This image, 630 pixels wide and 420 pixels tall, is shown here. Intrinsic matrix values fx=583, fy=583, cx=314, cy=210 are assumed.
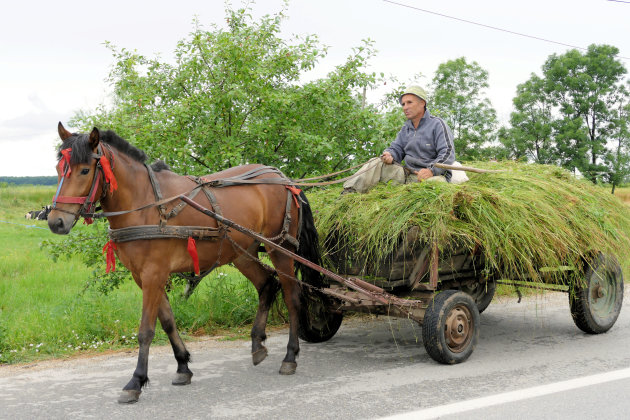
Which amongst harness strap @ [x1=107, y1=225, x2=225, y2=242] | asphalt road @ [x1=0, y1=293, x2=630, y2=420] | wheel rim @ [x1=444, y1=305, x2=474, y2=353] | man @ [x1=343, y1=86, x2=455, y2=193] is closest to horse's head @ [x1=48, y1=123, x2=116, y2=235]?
harness strap @ [x1=107, y1=225, x2=225, y2=242]

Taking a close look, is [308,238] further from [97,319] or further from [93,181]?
[97,319]

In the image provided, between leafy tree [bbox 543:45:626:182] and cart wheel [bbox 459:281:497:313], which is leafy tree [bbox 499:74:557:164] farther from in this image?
cart wheel [bbox 459:281:497:313]

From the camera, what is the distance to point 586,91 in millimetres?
38094

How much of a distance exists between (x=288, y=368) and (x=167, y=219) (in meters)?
1.58

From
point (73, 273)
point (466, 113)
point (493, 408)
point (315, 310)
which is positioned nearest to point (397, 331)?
point (315, 310)

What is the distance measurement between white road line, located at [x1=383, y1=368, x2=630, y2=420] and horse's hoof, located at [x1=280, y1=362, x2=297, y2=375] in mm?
1318

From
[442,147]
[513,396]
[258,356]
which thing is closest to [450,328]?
[513,396]

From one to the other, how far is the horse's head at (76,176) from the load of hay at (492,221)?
214cm

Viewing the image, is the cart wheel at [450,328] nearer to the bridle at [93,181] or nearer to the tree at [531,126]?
the bridle at [93,181]

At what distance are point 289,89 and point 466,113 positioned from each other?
2643 cm

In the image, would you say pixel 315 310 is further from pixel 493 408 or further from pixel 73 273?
pixel 73 273

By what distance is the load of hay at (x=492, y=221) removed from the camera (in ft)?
15.6

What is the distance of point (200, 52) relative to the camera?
7.08 m

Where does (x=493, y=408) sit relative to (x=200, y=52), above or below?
below
